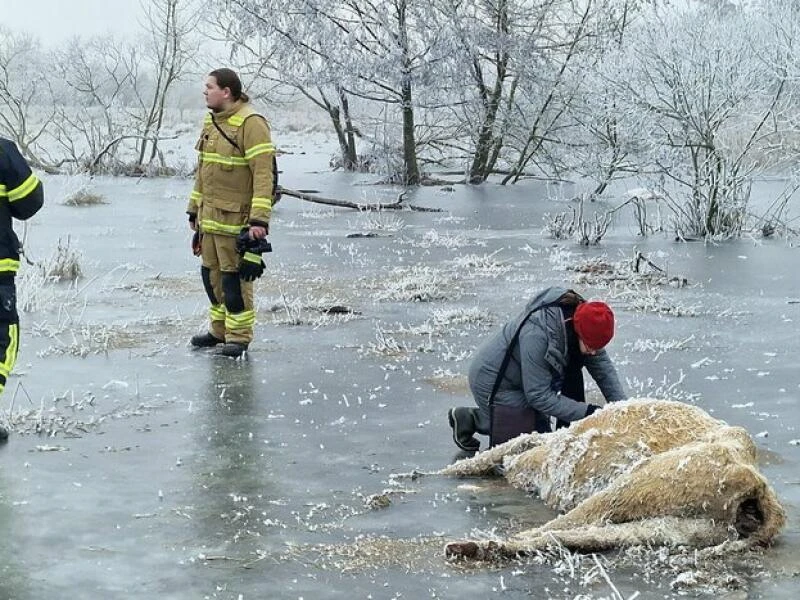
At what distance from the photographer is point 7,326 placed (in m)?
6.22

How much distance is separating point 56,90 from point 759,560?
38.6 meters

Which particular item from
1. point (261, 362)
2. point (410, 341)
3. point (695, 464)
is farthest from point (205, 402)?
point (695, 464)

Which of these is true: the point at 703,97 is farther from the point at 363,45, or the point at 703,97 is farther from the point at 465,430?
the point at 465,430

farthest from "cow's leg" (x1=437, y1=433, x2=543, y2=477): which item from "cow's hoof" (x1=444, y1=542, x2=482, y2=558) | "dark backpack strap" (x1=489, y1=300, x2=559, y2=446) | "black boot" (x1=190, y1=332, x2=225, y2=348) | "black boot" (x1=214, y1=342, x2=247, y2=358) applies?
"black boot" (x1=190, y1=332, x2=225, y2=348)

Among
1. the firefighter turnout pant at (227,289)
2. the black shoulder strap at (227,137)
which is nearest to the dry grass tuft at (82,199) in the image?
the firefighter turnout pant at (227,289)

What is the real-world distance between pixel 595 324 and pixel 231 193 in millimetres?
3749

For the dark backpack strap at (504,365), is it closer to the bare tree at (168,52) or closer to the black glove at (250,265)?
the black glove at (250,265)

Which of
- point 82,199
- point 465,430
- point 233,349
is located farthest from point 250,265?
point 82,199

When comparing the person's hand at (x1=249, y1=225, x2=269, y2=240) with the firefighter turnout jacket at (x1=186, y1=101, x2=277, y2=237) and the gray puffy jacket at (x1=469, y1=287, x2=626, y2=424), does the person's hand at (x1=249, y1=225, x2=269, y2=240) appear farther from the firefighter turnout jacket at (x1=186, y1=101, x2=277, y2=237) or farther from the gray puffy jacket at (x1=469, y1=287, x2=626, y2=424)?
the gray puffy jacket at (x1=469, y1=287, x2=626, y2=424)

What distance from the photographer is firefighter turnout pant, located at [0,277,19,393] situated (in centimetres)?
616

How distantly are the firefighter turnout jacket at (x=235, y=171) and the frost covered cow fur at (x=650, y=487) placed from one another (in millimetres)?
3773

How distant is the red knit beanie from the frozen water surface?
2.75 feet

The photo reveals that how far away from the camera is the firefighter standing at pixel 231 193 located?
27.4ft

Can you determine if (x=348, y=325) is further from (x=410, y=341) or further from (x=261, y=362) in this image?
(x=261, y=362)
